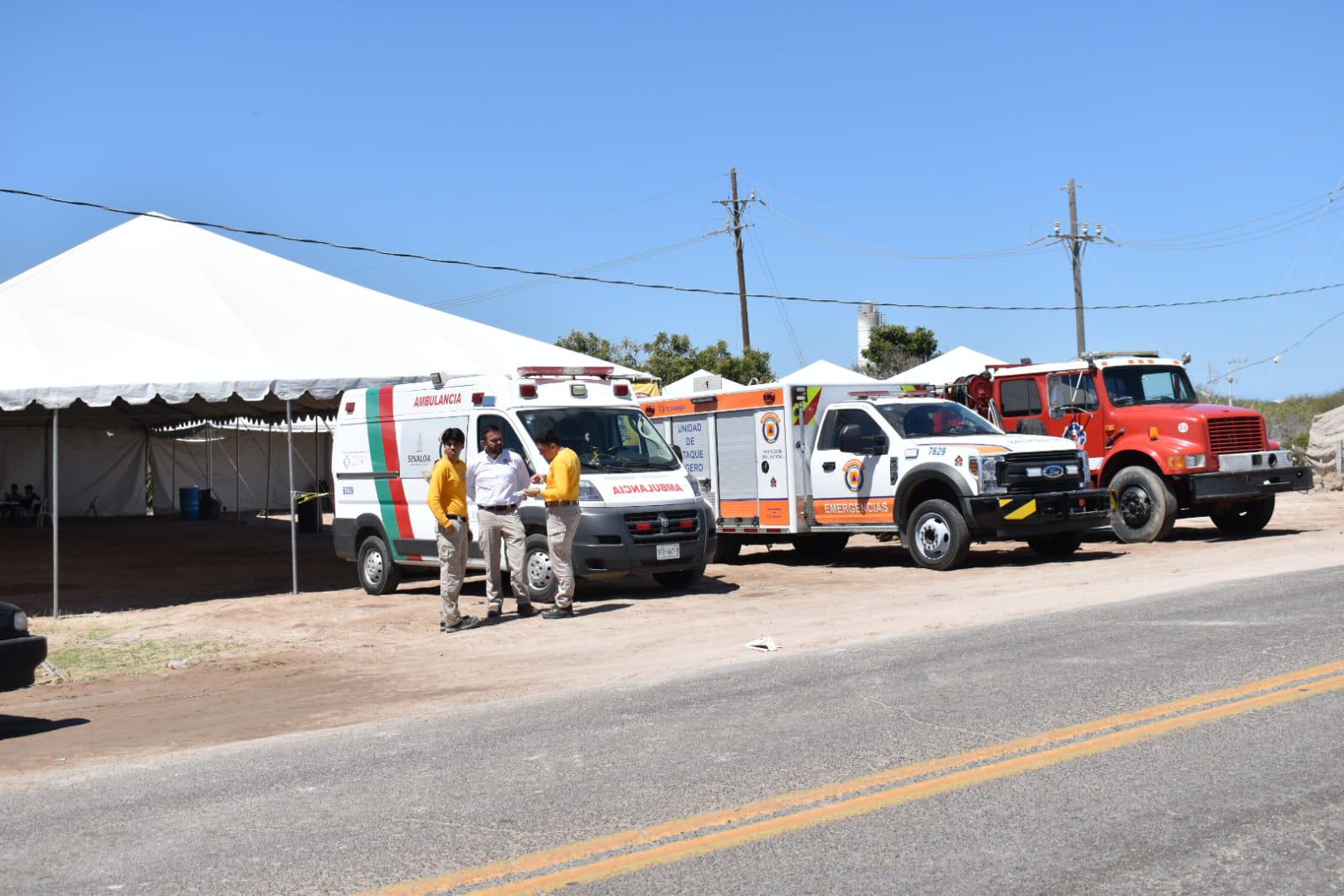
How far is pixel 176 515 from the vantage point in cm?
3703

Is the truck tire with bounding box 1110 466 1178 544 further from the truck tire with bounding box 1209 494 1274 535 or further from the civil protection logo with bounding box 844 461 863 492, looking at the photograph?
the civil protection logo with bounding box 844 461 863 492

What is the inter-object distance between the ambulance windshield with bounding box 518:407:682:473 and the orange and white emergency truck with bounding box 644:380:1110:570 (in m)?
1.27

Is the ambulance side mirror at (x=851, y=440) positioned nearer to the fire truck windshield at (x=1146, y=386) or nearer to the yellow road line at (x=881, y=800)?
the fire truck windshield at (x=1146, y=386)

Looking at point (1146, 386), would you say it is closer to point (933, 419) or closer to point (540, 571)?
point (933, 419)

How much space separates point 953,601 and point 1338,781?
718cm

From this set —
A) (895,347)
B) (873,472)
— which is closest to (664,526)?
(873,472)

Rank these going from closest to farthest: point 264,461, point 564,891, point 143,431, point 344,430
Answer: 1. point 564,891
2. point 344,430
3. point 143,431
4. point 264,461

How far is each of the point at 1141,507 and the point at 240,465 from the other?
28.4 m

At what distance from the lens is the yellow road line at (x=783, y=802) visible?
4637mm

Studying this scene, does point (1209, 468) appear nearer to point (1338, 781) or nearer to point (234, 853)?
point (1338, 781)

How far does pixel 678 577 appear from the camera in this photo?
15219mm

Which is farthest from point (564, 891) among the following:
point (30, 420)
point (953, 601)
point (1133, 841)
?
point (30, 420)

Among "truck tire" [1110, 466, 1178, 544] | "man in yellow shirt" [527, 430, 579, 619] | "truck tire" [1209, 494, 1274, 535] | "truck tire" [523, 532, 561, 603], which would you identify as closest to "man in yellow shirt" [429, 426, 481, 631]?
"man in yellow shirt" [527, 430, 579, 619]

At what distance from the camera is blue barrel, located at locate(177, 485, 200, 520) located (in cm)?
3534
